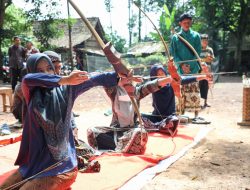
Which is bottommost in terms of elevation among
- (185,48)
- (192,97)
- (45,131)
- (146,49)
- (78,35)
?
(192,97)

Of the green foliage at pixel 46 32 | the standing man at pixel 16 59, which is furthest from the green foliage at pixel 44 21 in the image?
the standing man at pixel 16 59

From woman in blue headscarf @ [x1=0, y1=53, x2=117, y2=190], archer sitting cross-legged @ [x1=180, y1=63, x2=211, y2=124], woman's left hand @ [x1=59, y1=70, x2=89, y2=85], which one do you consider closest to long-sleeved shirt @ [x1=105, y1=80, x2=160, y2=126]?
woman in blue headscarf @ [x1=0, y1=53, x2=117, y2=190]

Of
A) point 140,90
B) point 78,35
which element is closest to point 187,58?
point 140,90

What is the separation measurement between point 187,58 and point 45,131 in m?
3.94

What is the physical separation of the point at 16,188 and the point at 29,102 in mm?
669

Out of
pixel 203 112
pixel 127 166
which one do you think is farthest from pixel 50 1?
pixel 127 166

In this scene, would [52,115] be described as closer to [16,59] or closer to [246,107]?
[246,107]

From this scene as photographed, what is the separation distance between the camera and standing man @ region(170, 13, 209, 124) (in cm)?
582

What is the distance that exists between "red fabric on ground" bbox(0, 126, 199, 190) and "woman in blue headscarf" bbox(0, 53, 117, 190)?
0.41 metres

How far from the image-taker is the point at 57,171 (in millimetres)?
2455

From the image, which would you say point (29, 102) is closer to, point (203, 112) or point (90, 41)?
point (203, 112)

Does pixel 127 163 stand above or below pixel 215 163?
above

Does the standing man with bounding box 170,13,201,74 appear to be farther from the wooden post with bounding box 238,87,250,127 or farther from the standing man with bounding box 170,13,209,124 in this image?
the wooden post with bounding box 238,87,250,127

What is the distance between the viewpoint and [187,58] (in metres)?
5.88
